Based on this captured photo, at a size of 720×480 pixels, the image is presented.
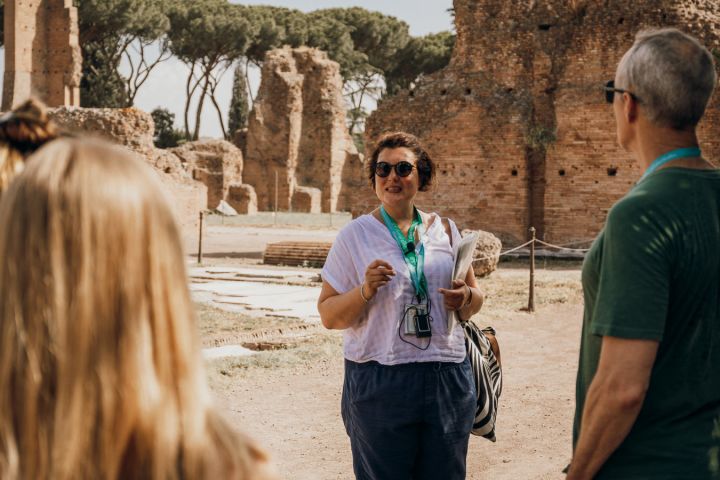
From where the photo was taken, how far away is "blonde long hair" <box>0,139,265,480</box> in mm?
933

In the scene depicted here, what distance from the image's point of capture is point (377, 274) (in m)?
2.63

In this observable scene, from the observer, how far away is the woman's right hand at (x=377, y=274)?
2633mm

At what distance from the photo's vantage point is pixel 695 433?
1.72m

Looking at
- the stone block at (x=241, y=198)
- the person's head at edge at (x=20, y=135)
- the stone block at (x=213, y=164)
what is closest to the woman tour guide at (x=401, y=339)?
the person's head at edge at (x=20, y=135)

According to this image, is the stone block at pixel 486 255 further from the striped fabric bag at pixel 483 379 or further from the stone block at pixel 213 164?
the stone block at pixel 213 164

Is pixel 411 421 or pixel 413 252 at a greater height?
pixel 413 252

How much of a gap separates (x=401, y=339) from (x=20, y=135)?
1.48 metres

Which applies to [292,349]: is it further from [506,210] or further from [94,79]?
[94,79]

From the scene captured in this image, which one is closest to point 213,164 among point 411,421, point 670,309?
point 411,421

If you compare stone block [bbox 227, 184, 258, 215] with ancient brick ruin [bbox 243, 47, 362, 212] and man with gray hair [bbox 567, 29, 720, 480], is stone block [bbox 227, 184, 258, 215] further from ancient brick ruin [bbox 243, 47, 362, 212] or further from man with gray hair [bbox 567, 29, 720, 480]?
man with gray hair [bbox 567, 29, 720, 480]

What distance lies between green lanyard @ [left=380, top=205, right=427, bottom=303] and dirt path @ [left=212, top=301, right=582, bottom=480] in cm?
188

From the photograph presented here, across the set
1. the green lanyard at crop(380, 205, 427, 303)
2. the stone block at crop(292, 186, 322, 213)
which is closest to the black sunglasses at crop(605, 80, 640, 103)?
the green lanyard at crop(380, 205, 427, 303)

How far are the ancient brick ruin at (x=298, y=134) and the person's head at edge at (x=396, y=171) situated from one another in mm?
36155

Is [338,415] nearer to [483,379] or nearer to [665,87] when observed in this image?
[483,379]
